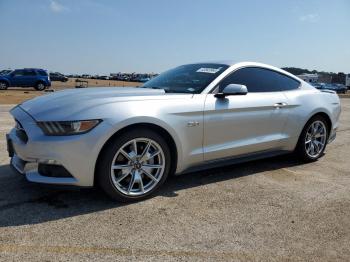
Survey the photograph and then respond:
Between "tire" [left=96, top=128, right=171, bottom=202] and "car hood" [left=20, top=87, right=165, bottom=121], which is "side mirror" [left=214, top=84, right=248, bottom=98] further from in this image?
"tire" [left=96, top=128, right=171, bottom=202]

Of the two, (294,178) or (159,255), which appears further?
(294,178)

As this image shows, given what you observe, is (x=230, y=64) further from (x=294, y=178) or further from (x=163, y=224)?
(x=163, y=224)

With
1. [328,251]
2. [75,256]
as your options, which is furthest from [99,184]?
[328,251]

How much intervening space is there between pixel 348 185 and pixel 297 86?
63.1 inches

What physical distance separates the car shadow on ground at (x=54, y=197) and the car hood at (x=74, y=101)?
68 centimetres

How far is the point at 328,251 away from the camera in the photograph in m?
2.97

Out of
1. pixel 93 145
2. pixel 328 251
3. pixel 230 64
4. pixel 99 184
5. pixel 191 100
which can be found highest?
pixel 230 64

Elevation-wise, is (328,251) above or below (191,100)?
below

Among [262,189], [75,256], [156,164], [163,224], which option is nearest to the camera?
[75,256]

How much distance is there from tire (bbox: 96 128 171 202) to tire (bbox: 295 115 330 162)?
2.36 meters

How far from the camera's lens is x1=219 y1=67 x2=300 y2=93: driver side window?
15.5 feet

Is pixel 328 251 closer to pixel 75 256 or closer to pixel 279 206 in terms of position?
pixel 279 206

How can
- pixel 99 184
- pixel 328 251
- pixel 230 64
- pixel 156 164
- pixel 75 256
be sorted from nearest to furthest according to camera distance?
1. pixel 75 256
2. pixel 328 251
3. pixel 99 184
4. pixel 156 164
5. pixel 230 64

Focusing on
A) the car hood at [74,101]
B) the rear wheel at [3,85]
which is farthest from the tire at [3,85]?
the car hood at [74,101]
